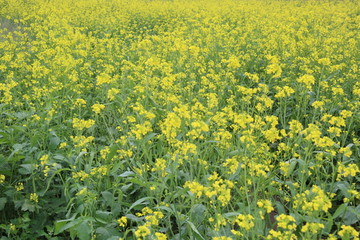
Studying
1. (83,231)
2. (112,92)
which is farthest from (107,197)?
(112,92)

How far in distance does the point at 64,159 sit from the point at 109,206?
0.53 meters

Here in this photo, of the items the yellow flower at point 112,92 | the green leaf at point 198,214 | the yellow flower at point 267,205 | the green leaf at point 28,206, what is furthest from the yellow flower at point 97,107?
the yellow flower at point 267,205

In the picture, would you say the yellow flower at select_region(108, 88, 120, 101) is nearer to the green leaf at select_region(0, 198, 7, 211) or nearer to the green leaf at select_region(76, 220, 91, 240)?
the green leaf at select_region(0, 198, 7, 211)

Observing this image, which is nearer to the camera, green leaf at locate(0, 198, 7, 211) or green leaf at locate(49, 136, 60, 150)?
green leaf at locate(0, 198, 7, 211)

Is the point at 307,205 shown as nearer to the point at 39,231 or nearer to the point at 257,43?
the point at 39,231

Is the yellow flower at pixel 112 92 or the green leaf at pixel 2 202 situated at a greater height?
the yellow flower at pixel 112 92

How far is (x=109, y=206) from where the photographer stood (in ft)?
9.81

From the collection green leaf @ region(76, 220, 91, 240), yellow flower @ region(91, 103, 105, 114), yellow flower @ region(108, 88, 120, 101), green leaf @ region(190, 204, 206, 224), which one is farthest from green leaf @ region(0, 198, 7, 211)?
green leaf @ region(190, 204, 206, 224)

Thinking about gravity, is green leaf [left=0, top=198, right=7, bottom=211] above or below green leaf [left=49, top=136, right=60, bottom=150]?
below

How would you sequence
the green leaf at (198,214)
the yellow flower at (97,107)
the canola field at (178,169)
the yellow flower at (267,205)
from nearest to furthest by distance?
the yellow flower at (267,205)
the canola field at (178,169)
the green leaf at (198,214)
the yellow flower at (97,107)

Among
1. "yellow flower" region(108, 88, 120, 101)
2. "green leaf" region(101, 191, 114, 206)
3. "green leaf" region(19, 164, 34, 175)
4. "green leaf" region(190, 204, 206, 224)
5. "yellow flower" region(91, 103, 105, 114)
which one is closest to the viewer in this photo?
"green leaf" region(190, 204, 206, 224)

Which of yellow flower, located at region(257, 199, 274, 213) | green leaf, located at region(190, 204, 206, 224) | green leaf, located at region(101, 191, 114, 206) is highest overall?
yellow flower, located at region(257, 199, 274, 213)

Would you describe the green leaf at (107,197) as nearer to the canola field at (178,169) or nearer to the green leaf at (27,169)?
the canola field at (178,169)

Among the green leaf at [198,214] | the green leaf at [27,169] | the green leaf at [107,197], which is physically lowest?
the green leaf at [107,197]
